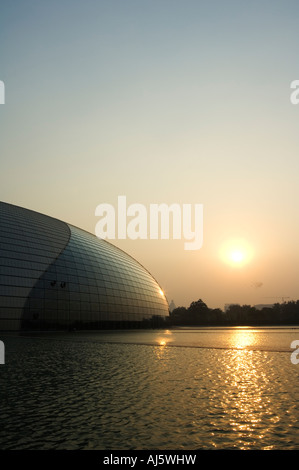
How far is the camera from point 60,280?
46.5m

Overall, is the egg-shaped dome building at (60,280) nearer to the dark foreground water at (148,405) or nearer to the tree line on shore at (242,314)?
the dark foreground water at (148,405)

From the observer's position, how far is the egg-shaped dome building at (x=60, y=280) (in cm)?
4198

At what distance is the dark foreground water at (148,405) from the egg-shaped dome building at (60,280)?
2625 cm

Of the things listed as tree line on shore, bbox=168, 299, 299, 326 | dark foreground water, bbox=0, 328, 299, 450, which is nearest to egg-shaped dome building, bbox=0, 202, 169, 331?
dark foreground water, bbox=0, 328, 299, 450

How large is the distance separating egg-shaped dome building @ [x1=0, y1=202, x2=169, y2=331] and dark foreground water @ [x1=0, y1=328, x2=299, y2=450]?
26253mm

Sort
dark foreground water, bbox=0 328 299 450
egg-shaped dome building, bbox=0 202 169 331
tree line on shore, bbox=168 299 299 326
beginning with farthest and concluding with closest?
tree line on shore, bbox=168 299 299 326, egg-shaped dome building, bbox=0 202 169 331, dark foreground water, bbox=0 328 299 450

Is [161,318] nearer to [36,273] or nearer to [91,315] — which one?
[91,315]

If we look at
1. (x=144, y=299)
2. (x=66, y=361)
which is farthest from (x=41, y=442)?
(x=144, y=299)

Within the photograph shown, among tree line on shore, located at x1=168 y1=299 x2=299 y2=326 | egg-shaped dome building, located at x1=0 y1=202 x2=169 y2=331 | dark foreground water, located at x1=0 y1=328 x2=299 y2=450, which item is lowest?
tree line on shore, located at x1=168 y1=299 x2=299 y2=326

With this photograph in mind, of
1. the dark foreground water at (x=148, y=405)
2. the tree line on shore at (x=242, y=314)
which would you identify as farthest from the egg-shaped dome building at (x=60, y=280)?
the tree line on shore at (x=242, y=314)

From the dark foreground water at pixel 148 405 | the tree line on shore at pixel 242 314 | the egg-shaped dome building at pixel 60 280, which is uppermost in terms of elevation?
the egg-shaped dome building at pixel 60 280

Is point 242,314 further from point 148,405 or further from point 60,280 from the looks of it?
point 148,405

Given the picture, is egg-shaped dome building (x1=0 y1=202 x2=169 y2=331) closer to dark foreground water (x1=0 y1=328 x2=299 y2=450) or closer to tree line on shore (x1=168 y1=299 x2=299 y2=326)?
dark foreground water (x1=0 y1=328 x2=299 y2=450)

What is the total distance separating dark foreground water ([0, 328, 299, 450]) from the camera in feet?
23.7
